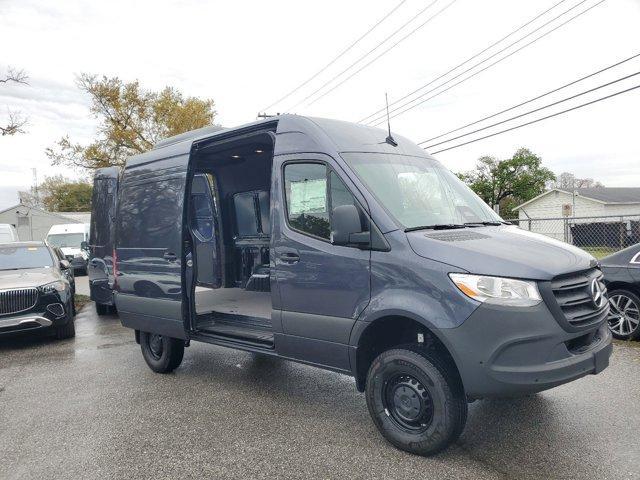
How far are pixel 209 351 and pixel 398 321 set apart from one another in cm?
405

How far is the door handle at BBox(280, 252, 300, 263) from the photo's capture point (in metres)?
4.24

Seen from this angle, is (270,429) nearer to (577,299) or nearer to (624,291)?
(577,299)

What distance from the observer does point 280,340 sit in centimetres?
444

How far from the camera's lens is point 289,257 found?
4.30 meters

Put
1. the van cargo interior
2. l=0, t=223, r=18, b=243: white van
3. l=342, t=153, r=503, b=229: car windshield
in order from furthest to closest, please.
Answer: l=0, t=223, r=18, b=243: white van
the van cargo interior
l=342, t=153, r=503, b=229: car windshield

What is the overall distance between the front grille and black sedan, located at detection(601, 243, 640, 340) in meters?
8.19

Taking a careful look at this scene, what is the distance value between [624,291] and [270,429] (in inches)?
191

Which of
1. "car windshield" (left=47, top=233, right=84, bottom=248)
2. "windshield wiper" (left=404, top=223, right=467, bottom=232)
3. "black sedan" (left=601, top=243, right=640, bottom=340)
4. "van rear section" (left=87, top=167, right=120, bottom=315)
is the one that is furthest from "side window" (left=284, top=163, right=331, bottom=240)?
"car windshield" (left=47, top=233, right=84, bottom=248)

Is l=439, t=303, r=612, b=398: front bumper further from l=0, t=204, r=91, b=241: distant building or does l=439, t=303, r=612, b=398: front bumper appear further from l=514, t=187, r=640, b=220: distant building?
l=0, t=204, r=91, b=241: distant building

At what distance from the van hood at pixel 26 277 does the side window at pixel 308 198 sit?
547cm

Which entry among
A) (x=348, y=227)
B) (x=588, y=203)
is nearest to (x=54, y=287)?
(x=348, y=227)

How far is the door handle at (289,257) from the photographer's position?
4.24 meters

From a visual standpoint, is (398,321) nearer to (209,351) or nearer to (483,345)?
(483,345)

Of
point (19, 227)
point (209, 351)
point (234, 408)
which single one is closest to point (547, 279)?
point (234, 408)
